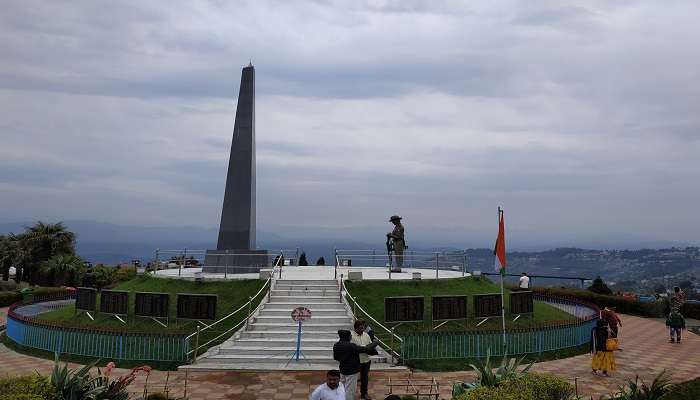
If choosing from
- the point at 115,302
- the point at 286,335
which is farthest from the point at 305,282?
the point at 115,302

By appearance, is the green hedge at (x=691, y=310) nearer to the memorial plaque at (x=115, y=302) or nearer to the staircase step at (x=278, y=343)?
the staircase step at (x=278, y=343)

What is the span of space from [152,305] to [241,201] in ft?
28.6

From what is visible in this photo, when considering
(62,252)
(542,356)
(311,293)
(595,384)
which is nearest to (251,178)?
(311,293)

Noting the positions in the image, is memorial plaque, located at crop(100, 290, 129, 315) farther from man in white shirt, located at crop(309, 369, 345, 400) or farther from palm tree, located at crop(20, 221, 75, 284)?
palm tree, located at crop(20, 221, 75, 284)

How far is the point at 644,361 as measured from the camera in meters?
17.5

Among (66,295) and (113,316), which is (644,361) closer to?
(113,316)

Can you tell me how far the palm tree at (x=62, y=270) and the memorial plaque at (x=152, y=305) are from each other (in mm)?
22020

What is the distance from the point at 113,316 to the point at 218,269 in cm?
680

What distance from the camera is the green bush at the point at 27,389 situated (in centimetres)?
743

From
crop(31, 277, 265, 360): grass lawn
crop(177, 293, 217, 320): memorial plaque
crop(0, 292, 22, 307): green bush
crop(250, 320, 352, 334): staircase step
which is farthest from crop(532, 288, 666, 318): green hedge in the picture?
crop(0, 292, 22, 307): green bush

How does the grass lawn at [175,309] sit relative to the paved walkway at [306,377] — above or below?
above

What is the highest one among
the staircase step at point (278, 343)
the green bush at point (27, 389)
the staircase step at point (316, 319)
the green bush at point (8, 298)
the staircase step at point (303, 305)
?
the green bush at point (27, 389)

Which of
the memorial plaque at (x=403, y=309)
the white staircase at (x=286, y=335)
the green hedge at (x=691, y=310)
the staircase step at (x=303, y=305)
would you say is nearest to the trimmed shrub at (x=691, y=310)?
the green hedge at (x=691, y=310)

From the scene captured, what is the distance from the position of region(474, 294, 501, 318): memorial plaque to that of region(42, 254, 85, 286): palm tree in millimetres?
30638
